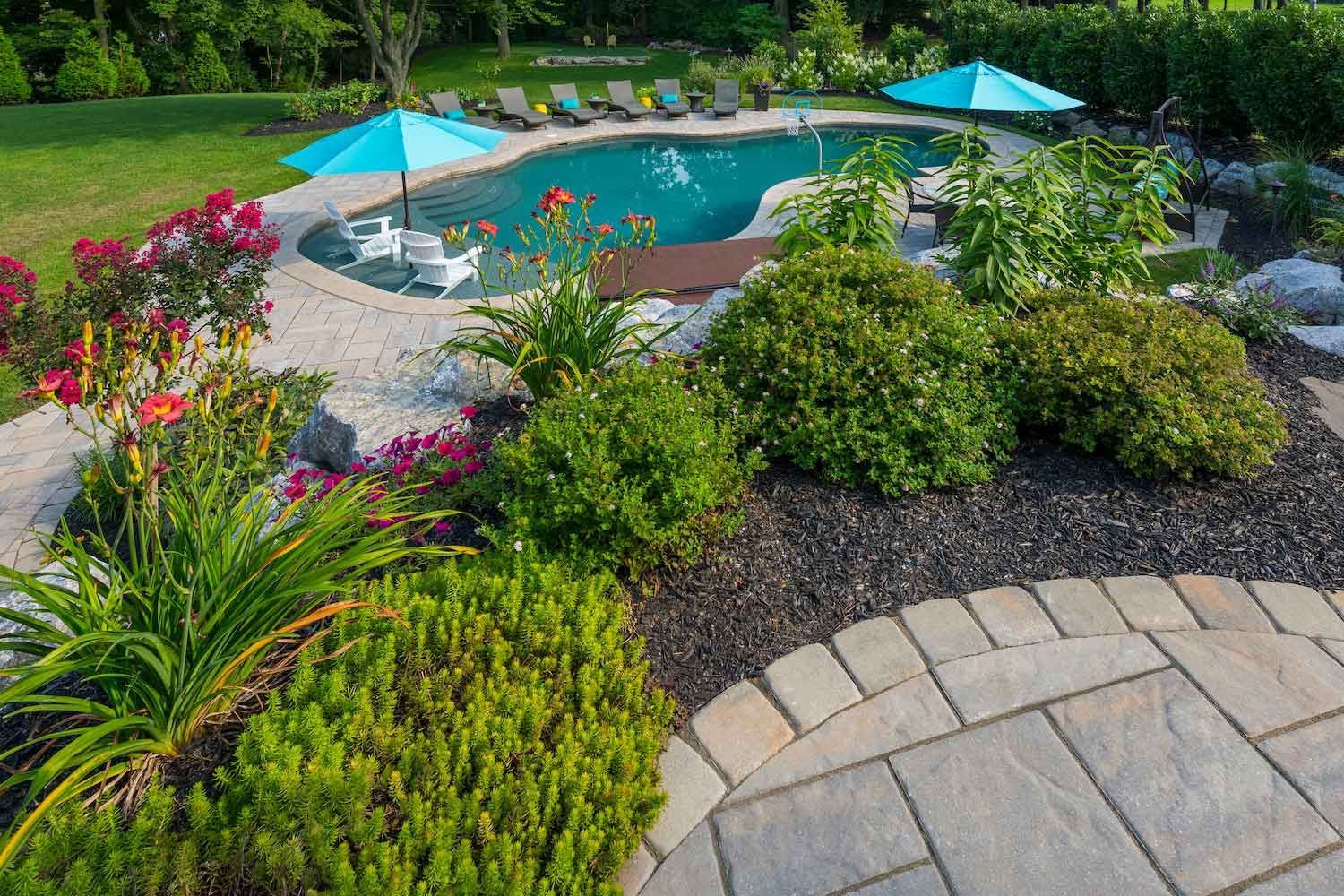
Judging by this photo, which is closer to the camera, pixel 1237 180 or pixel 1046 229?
pixel 1046 229

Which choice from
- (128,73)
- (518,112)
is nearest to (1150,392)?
(518,112)

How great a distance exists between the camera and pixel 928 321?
4.60m

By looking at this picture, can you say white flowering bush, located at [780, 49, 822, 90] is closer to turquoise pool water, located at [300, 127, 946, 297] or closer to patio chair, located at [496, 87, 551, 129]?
turquoise pool water, located at [300, 127, 946, 297]

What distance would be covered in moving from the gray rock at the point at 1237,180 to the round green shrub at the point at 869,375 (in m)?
8.47

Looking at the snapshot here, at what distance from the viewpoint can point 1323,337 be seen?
18.6 ft

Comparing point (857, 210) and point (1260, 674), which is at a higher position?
point (857, 210)

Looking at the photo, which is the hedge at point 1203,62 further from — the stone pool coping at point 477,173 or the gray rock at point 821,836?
the gray rock at point 821,836

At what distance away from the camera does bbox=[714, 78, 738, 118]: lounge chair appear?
1730cm

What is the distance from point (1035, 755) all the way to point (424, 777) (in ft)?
6.87

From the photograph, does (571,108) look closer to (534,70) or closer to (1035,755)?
(534,70)

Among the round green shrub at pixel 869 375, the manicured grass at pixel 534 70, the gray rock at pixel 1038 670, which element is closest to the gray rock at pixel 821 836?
the gray rock at pixel 1038 670

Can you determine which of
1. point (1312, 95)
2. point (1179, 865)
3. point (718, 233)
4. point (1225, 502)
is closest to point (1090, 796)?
point (1179, 865)

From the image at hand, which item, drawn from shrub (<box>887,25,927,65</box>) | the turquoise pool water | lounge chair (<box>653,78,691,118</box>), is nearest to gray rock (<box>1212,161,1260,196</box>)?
the turquoise pool water

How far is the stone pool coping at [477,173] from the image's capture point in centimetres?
870
